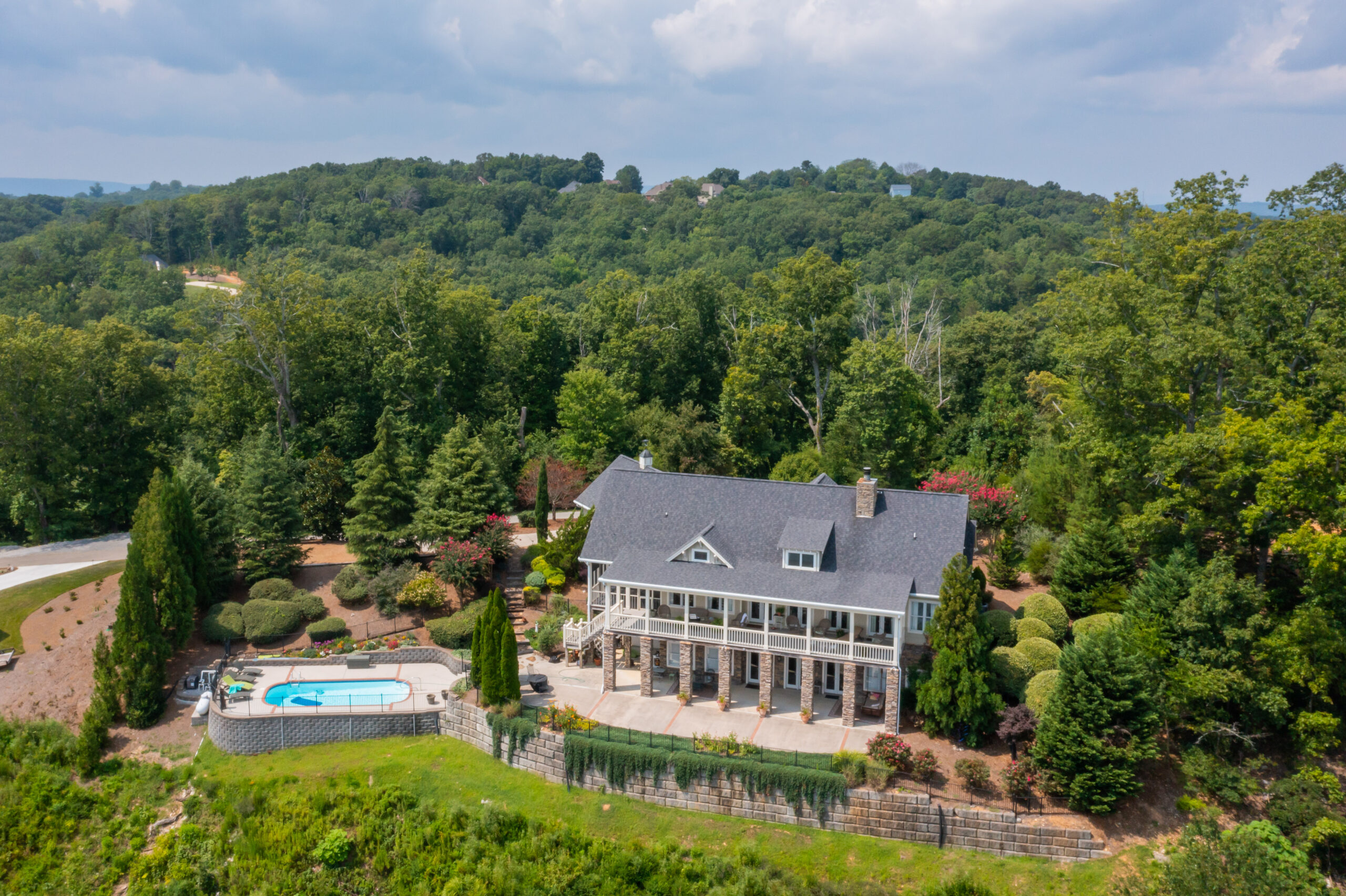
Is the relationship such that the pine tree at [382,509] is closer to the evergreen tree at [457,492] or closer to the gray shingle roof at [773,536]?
the evergreen tree at [457,492]

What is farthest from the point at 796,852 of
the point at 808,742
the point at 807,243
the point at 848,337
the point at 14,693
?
the point at 807,243

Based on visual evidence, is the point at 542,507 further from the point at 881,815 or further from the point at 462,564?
the point at 881,815

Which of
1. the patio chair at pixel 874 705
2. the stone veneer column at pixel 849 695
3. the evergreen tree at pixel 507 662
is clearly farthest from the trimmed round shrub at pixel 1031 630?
the evergreen tree at pixel 507 662

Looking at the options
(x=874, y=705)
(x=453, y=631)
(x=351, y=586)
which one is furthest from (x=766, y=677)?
(x=351, y=586)

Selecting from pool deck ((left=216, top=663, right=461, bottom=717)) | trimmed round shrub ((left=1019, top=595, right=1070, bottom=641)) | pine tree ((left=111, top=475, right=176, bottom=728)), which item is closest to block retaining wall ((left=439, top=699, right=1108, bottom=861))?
pool deck ((left=216, top=663, right=461, bottom=717))

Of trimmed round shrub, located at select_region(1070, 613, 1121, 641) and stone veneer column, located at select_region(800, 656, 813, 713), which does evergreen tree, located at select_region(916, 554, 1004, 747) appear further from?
trimmed round shrub, located at select_region(1070, 613, 1121, 641)

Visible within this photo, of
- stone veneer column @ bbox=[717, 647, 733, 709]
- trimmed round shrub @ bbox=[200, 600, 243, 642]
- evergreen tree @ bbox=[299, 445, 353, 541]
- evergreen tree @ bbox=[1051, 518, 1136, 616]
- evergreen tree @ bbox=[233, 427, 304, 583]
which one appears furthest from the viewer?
evergreen tree @ bbox=[299, 445, 353, 541]
